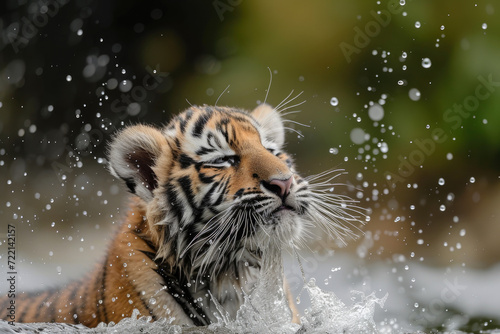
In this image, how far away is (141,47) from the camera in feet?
14.0

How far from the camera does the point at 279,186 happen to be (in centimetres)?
143

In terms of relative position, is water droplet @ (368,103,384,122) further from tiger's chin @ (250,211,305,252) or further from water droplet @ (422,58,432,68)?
tiger's chin @ (250,211,305,252)

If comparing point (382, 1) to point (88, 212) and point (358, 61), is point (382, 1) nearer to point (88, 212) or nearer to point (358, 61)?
point (358, 61)

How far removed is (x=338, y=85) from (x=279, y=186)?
292 cm

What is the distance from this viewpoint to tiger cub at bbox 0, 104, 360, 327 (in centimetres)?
146

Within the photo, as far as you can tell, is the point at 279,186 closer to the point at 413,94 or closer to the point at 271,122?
the point at 271,122

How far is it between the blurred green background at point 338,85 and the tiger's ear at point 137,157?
7.87 ft

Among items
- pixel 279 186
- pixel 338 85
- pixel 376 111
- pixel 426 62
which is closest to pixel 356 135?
pixel 376 111

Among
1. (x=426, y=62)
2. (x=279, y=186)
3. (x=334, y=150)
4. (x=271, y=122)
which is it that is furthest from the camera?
(x=426, y=62)

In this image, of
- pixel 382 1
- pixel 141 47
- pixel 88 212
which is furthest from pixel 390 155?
pixel 88 212

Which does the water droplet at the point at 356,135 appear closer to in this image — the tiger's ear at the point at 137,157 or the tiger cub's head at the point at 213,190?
the tiger cub's head at the point at 213,190

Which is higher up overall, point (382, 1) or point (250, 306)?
point (382, 1)

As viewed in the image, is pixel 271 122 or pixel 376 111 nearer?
pixel 271 122

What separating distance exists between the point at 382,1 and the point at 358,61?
433 mm
